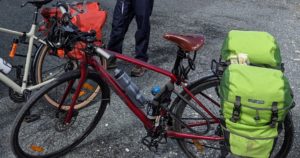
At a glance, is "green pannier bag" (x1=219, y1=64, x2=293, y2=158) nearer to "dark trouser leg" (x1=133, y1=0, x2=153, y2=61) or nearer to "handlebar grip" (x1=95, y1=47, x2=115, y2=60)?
"handlebar grip" (x1=95, y1=47, x2=115, y2=60)

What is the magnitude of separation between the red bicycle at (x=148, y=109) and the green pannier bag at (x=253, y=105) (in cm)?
40

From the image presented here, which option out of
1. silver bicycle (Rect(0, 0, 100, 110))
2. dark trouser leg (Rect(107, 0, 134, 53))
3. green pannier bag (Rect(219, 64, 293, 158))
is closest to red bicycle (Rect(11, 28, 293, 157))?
silver bicycle (Rect(0, 0, 100, 110))

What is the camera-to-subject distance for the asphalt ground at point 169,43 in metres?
3.80

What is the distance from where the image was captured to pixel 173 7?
26.4 ft

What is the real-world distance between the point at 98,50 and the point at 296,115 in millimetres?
2880

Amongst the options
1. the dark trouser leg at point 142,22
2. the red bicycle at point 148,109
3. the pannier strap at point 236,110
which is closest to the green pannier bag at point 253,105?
the pannier strap at point 236,110

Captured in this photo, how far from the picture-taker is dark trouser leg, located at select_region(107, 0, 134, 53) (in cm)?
487

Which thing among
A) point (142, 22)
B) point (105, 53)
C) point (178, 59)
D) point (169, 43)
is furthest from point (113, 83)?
point (169, 43)

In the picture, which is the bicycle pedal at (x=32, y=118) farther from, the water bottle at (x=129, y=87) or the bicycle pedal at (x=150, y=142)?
the bicycle pedal at (x=150, y=142)

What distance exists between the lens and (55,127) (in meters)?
3.63

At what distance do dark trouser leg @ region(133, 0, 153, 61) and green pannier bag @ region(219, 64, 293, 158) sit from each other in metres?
2.39

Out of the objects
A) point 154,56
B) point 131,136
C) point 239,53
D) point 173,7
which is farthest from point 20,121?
point 173,7

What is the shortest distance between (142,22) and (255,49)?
7.64 feet

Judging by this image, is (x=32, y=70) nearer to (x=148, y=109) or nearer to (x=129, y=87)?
(x=129, y=87)
